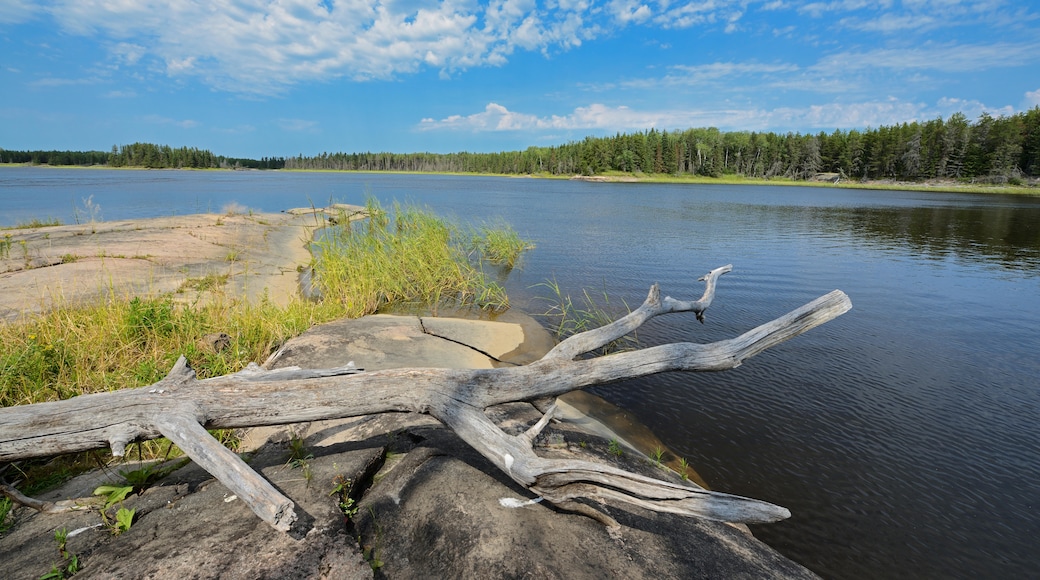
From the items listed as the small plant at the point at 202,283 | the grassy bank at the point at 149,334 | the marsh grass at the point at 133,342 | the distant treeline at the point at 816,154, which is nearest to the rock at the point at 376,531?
the marsh grass at the point at 133,342

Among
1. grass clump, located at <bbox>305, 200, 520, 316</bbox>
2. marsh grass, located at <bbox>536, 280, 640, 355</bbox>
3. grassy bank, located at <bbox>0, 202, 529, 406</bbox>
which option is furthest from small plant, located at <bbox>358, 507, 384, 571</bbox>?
grass clump, located at <bbox>305, 200, 520, 316</bbox>

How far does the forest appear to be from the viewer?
63031 millimetres

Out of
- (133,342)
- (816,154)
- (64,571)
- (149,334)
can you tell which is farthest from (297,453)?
(816,154)

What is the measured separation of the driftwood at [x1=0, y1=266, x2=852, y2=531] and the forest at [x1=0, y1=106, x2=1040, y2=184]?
86.3 meters

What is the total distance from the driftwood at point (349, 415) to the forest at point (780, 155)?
8632 cm

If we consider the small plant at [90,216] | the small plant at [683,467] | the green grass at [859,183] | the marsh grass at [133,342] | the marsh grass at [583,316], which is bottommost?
the small plant at [683,467]

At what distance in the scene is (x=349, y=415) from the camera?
115 inches

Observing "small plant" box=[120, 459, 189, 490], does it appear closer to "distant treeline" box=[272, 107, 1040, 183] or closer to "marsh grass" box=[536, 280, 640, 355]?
"marsh grass" box=[536, 280, 640, 355]

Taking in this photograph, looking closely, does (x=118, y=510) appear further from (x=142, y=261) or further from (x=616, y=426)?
(x=142, y=261)

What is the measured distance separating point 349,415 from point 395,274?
7.18 m

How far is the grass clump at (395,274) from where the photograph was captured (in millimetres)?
8484

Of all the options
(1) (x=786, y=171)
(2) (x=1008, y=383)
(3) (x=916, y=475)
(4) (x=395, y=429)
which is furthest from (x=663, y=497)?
(1) (x=786, y=171)

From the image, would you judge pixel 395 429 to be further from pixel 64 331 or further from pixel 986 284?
pixel 986 284

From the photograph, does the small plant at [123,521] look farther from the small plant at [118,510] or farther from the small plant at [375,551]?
the small plant at [375,551]
